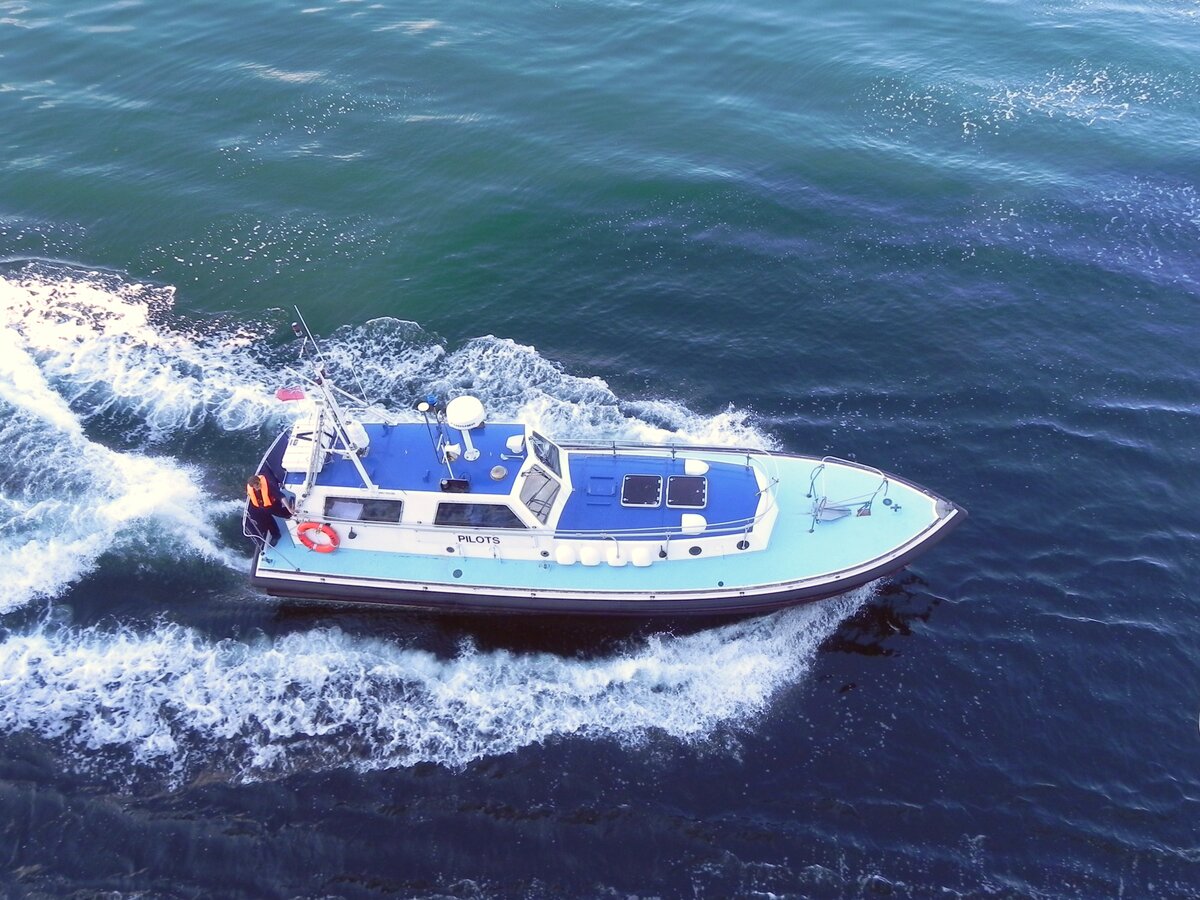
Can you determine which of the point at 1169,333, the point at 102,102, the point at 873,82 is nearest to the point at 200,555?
the point at 102,102

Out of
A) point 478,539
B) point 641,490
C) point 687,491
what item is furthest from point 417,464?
point 687,491

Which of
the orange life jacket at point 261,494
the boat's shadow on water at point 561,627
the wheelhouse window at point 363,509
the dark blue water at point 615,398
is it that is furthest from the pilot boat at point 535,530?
the dark blue water at point 615,398

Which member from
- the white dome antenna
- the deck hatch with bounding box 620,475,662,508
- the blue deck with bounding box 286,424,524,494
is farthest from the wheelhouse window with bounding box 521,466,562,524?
the deck hatch with bounding box 620,475,662,508

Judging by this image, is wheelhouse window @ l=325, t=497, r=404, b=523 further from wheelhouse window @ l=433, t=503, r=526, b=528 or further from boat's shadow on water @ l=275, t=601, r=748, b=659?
boat's shadow on water @ l=275, t=601, r=748, b=659

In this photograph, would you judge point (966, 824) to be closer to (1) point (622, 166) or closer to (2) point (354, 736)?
(2) point (354, 736)

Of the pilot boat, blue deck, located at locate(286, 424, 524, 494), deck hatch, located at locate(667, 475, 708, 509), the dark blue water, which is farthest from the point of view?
deck hatch, located at locate(667, 475, 708, 509)

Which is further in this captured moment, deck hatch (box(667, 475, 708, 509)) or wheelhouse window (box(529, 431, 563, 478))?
wheelhouse window (box(529, 431, 563, 478))

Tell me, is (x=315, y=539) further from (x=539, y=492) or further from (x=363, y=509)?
(x=539, y=492)

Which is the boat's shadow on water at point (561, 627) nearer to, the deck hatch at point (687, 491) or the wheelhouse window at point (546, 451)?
the deck hatch at point (687, 491)
